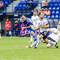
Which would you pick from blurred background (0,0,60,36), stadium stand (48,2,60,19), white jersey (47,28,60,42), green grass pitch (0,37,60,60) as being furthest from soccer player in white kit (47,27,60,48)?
stadium stand (48,2,60,19)

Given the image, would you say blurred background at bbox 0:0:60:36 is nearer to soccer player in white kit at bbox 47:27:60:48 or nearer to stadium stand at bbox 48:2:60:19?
stadium stand at bbox 48:2:60:19

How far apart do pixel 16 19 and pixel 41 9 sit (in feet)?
7.94

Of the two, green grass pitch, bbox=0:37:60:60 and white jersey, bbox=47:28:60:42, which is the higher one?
white jersey, bbox=47:28:60:42

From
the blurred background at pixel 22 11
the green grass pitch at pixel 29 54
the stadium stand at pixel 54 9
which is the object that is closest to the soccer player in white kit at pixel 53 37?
the green grass pitch at pixel 29 54

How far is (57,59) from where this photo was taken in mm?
12398

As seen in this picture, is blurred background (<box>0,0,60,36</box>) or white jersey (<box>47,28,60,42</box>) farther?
blurred background (<box>0,0,60,36</box>)

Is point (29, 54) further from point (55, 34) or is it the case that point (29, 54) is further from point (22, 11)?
point (22, 11)

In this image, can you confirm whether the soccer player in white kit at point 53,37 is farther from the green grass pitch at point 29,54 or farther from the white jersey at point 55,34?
the green grass pitch at point 29,54

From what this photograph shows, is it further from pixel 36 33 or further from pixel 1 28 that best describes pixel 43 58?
pixel 1 28

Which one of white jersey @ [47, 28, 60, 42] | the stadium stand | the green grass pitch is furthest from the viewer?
the stadium stand

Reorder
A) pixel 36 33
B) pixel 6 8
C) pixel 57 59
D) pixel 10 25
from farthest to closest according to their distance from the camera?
pixel 6 8, pixel 10 25, pixel 36 33, pixel 57 59

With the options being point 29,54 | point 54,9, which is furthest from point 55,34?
point 54,9

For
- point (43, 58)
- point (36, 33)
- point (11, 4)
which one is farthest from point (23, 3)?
point (43, 58)

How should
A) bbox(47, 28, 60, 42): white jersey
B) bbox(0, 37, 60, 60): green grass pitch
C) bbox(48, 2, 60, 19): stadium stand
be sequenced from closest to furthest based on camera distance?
bbox(0, 37, 60, 60): green grass pitch, bbox(47, 28, 60, 42): white jersey, bbox(48, 2, 60, 19): stadium stand
